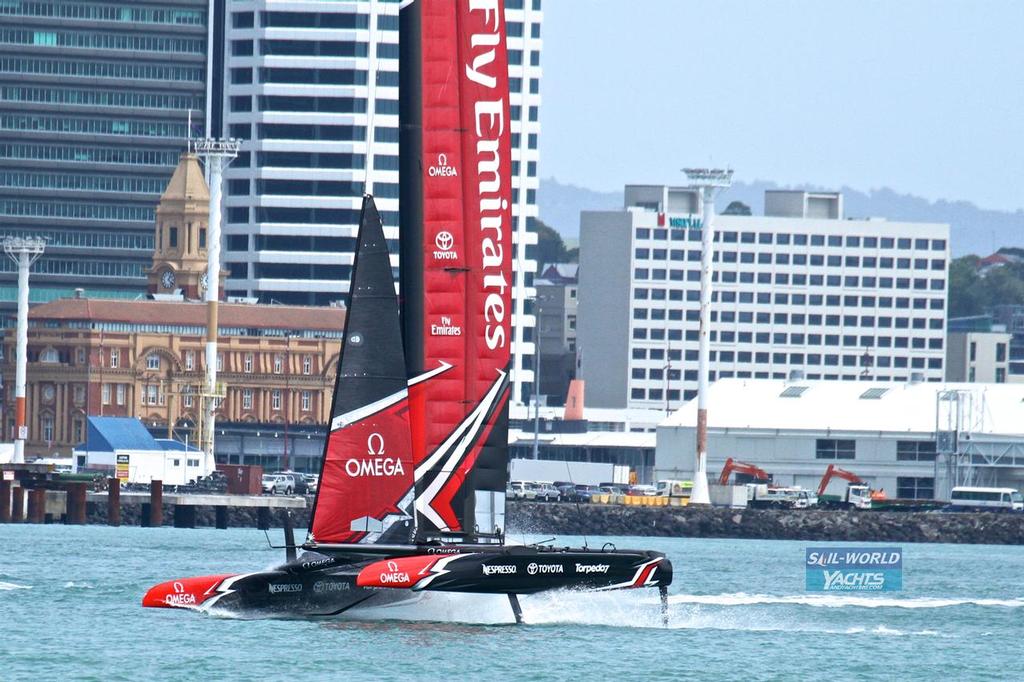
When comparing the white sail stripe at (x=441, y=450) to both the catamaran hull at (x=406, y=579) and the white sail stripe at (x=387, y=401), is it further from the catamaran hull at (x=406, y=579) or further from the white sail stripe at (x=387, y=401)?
the catamaran hull at (x=406, y=579)

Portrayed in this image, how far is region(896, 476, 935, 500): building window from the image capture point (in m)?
136

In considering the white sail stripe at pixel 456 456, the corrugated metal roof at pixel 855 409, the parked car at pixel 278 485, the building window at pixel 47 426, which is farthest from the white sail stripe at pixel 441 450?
the building window at pixel 47 426

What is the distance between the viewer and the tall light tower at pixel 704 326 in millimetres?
124938

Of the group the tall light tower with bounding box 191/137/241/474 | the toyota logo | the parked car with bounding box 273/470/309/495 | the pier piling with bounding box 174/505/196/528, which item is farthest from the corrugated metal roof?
the toyota logo

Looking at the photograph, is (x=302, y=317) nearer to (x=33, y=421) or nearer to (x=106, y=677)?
(x=33, y=421)

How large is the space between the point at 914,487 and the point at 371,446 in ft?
320

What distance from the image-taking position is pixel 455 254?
4306cm

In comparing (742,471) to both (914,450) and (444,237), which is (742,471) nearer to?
(914,450)

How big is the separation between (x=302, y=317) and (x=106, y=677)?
445 ft

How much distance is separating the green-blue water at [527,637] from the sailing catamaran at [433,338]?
55.0 inches

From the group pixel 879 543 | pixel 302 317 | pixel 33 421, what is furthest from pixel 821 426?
pixel 33 421

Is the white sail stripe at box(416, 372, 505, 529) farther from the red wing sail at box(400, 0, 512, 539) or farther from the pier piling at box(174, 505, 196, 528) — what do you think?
the pier piling at box(174, 505, 196, 528)

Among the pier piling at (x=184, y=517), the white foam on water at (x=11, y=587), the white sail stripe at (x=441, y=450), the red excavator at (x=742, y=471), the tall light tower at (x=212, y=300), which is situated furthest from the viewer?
the tall light tower at (x=212, y=300)

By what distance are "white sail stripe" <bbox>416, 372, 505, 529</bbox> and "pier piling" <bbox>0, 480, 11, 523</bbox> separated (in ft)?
207
